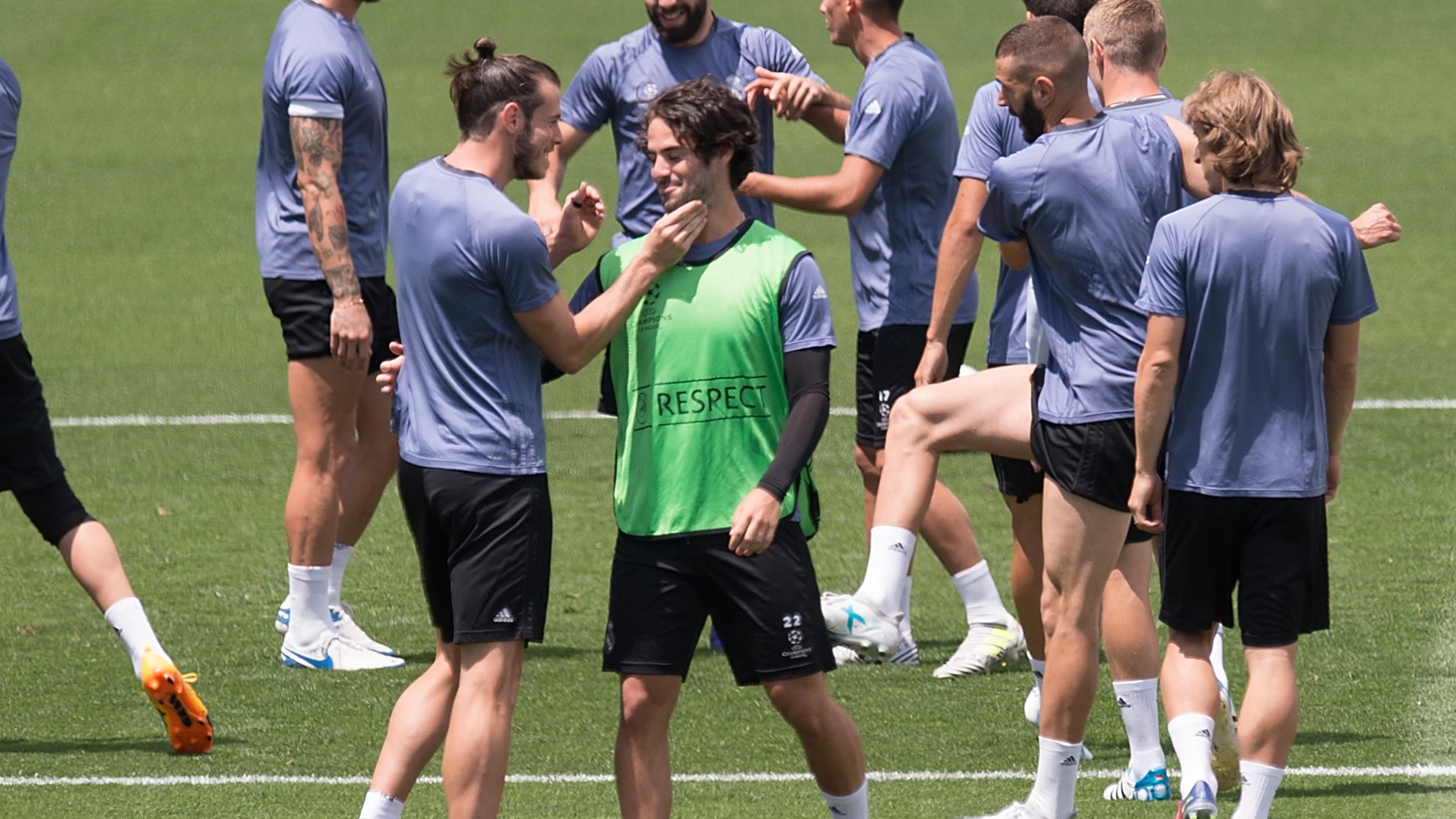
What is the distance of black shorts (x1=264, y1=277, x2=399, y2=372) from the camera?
747 cm

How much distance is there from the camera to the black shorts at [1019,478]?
6680 mm

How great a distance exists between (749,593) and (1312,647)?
324 cm

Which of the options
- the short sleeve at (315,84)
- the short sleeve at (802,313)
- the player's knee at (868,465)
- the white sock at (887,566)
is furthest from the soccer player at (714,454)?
the player's knee at (868,465)

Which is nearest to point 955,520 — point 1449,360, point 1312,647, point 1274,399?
point 1312,647

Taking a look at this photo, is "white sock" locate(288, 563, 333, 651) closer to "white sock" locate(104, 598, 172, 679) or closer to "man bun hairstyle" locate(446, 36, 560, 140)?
"white sock" locate(104, 598, 172, 679)

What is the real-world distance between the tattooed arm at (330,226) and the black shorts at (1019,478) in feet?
7.08

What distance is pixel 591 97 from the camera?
813 cm

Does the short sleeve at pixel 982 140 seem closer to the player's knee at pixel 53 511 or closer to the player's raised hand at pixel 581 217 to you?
the player's raised hand at pixel 581 217

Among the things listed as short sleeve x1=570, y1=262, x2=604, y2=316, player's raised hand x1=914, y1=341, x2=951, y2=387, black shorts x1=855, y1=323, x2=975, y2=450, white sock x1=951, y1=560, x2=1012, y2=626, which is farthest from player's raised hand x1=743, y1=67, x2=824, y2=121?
short sleeve x1=570, y1=262, x2=604, y2=316

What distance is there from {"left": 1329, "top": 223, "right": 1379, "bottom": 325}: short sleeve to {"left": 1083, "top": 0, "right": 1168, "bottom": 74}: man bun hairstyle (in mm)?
941

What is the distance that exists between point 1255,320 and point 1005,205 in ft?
2.57

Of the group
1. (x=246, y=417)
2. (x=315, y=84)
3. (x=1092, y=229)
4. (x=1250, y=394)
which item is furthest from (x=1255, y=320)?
(x=246, y=417)

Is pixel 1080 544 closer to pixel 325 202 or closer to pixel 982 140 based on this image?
pixel 982 140

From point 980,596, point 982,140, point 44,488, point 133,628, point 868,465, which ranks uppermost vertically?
point 982,140
